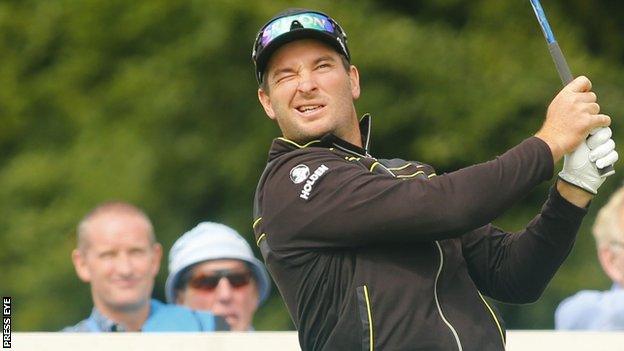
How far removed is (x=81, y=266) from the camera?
4.00m

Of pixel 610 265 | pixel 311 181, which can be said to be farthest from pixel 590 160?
pixel 610 265

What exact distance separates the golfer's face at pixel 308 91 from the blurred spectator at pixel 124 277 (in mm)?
1288

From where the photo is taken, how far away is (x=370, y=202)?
7.00 ft

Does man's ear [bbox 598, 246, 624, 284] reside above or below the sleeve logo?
below

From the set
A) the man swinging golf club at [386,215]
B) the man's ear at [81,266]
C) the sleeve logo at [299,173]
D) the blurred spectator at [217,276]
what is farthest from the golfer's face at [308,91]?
the man's ear at [81,266]

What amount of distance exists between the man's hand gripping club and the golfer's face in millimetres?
421

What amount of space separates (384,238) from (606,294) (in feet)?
6.01

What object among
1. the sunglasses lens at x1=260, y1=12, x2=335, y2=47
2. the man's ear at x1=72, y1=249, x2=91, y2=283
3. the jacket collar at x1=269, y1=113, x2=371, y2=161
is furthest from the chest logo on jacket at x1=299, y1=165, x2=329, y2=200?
the man's ear at x1=72, y1=249, x2=91, y2=283

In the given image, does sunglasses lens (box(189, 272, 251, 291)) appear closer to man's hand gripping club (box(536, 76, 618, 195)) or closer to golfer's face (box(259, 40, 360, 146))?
golfer's face (box(259, 40, 360, 146))

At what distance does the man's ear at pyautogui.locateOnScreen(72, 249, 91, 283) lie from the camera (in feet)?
12.9

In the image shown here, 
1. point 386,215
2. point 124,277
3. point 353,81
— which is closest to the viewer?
point 386,215

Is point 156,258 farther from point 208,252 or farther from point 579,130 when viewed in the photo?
point 579,130

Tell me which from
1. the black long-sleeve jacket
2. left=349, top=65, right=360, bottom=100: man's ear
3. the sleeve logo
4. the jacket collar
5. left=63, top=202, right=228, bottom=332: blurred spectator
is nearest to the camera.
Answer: the black long-sleeve jacket

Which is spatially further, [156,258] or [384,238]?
[156,258]
